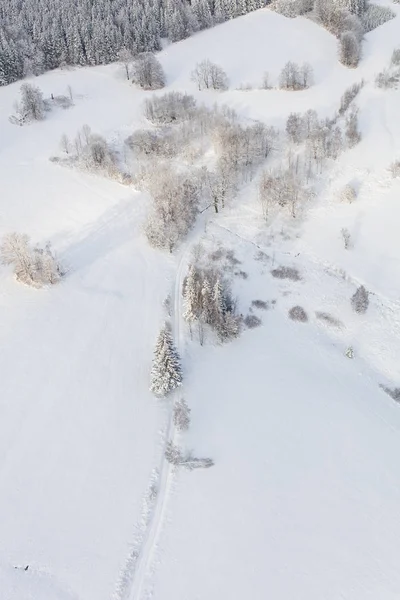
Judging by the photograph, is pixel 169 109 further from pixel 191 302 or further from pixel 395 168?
pixel 191 302

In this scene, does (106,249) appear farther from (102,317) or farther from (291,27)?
(291,27)

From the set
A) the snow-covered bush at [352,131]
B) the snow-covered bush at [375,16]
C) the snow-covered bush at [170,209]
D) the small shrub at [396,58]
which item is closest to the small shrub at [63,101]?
the snow-covered bush at [170,209]

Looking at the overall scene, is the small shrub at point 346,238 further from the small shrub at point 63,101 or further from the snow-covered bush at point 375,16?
the snow-covered bush at point 375,16

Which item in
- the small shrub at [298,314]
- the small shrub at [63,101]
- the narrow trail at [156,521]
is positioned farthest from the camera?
the small shrub at [63,101]

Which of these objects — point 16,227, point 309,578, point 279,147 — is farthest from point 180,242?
point 309,578

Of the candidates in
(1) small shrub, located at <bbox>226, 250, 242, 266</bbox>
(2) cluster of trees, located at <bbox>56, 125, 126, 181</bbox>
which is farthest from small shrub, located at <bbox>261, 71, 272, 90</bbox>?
(1) small shrub, located at <bbox>226, 250, 242, 266</bbox>

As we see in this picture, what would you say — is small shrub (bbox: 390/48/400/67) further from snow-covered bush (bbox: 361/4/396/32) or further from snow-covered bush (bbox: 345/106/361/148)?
snow-covered bush (bbox: 345/106/361/148)
